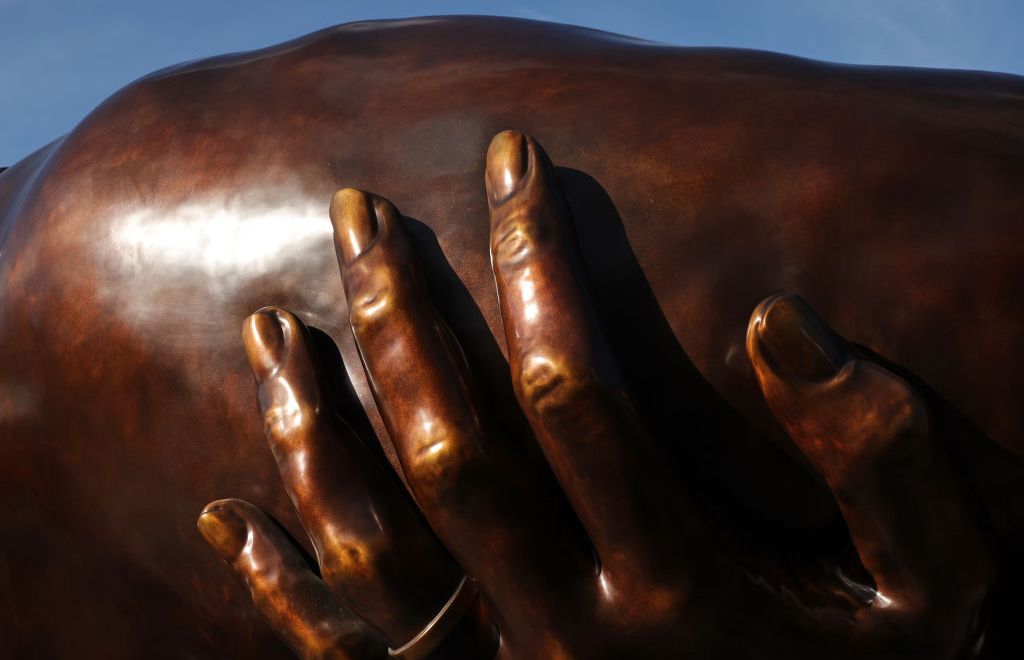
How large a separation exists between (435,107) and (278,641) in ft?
1.26

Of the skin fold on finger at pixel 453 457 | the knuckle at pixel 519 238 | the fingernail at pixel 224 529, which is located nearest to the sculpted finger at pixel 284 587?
the fingernail at pixel 224 529

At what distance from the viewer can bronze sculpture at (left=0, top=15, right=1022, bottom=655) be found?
742mm

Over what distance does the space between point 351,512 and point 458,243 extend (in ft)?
0.59

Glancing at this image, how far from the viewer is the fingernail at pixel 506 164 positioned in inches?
29.9

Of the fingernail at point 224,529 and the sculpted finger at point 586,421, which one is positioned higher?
the sculpted finger at point 586,421

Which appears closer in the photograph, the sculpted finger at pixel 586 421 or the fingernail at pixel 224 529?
the sculpted finger at pixel 586 421

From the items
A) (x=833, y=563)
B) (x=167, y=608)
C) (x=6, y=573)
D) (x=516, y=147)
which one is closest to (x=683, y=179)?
(x=516, y=147)

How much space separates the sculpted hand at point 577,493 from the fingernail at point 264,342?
2 cm

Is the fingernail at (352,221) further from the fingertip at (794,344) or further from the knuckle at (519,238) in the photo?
the fingertip at (794,344)

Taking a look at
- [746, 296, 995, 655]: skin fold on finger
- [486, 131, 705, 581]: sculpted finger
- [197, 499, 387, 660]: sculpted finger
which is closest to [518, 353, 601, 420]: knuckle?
[486, 131, 705, 581]: sculpted finger

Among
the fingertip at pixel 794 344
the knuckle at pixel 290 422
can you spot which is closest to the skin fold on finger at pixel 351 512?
the knuckle at pixel 290 422

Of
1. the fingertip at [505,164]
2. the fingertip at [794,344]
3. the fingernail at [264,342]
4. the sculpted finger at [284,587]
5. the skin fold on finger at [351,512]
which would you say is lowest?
the sculpted finger at [284,587]

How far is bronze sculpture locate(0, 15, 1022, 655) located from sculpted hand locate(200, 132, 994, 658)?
0.12ft

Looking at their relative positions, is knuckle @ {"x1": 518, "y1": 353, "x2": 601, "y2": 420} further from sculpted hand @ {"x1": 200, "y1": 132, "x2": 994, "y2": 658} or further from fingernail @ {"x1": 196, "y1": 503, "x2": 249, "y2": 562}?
fingernail @ {"x1": 196, "y1": 503, "x2": 249, "y2": 562}
